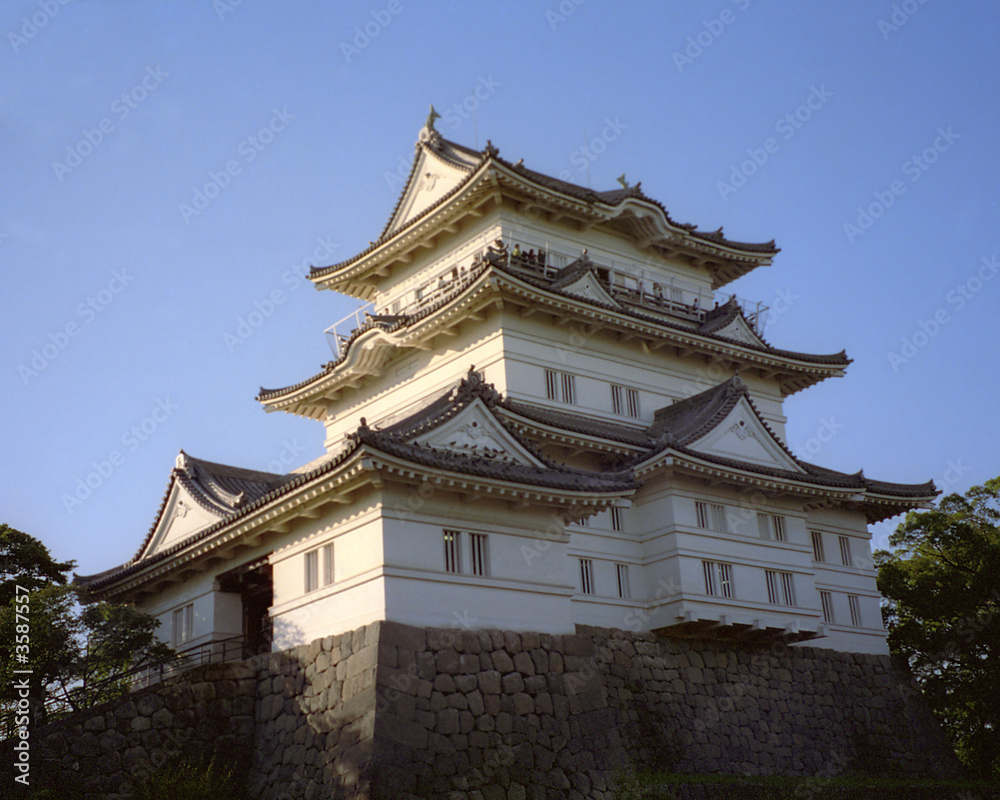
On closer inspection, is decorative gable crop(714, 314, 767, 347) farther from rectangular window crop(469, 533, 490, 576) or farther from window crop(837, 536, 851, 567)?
rectangular window crop(469, 533, 490, 576)

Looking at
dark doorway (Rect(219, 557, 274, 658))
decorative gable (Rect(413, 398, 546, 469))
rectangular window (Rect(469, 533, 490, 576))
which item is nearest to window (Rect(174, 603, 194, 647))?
dark doorway (Rect(219, 557, 274, 658))

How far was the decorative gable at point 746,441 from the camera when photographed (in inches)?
1118

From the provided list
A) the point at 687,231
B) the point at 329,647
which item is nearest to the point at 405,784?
the point at 329,647

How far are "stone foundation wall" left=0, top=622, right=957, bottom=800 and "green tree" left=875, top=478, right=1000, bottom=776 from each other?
9674mm

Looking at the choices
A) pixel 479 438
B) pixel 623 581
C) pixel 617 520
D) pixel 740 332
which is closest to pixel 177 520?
pixel 479 438

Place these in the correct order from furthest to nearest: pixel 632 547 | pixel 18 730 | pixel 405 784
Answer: pixel 632 547
pixel 18 730
pixel 405 784

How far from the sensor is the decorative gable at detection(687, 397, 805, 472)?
28.4m

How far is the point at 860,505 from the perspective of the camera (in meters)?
33.1

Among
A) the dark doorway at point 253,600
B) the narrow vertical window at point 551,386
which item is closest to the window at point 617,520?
the narrow vertical window at point 551,386

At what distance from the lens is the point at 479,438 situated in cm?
2234

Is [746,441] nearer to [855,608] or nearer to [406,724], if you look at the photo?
[855,608]

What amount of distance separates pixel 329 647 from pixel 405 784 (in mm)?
3343

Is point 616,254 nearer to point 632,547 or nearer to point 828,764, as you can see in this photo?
point 632,547

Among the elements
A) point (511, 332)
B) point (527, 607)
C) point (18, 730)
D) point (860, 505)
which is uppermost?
point (511, 332)
